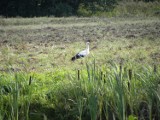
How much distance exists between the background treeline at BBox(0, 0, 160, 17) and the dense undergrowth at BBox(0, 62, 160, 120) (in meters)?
18.9

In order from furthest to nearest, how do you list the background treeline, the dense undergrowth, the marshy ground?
the background treeline
the marshy ground
the dense undergrowth

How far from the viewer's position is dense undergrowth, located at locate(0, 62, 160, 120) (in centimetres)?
395

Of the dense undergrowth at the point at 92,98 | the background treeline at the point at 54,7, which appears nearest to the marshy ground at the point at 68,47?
the dense undergrowth at the point at 92,98

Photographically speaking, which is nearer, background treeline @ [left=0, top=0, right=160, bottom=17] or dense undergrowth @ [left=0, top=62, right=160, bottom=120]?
dense undergrowth @ [left=0, top=62, right=160, bottom=120]

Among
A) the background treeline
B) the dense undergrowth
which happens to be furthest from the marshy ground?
the background treeline

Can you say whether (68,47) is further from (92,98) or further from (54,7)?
(54,7)

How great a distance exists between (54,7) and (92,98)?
21.3 meters

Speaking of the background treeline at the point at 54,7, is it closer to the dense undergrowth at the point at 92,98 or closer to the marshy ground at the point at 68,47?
the marshy ground at the point at 68,47

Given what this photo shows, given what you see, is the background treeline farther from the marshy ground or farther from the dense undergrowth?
the dense undergrowth

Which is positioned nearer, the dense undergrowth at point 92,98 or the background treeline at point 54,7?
the dense undergrowth at point 92,98

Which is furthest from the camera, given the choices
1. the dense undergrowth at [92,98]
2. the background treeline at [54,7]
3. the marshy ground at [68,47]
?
the background treeline at [54,7]

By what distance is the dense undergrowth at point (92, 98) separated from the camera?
3.95 metres

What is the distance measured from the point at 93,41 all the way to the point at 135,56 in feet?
9.48

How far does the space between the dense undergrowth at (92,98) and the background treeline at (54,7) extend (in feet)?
62.0
